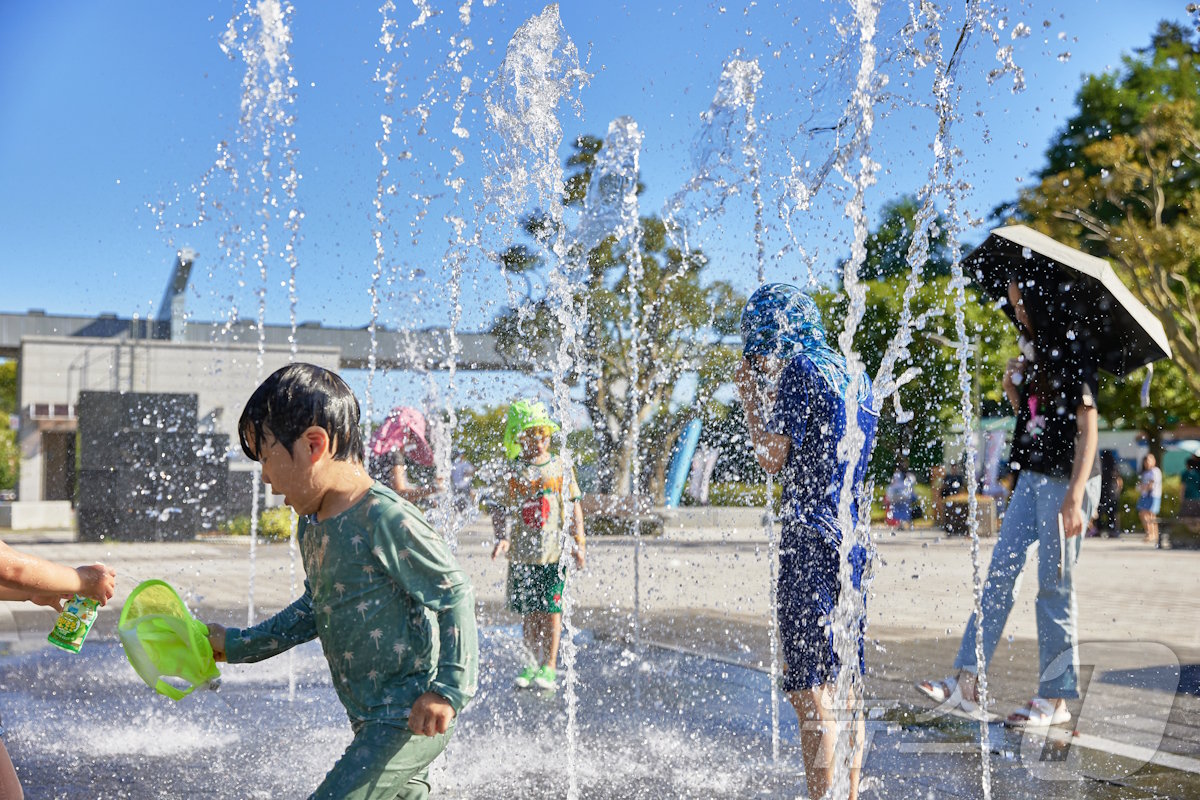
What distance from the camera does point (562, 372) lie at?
464cm

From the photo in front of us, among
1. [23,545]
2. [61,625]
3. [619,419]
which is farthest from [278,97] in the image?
[619,419]

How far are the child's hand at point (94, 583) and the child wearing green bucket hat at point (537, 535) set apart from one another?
3.12m

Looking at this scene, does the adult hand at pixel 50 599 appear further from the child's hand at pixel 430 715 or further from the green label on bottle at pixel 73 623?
the child's hand at pixel 430 715

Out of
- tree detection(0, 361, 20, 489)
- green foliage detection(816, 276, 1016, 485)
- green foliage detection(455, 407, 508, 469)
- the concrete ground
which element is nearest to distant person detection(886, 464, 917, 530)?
green foliage detection(816, 276, 1016, 485)

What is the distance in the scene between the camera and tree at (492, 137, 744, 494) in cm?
2200

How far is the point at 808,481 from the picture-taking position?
9.04ft

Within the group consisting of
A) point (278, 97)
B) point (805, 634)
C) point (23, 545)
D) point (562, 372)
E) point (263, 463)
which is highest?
point (278, 97)

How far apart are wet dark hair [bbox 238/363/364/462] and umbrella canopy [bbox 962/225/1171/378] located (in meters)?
3.35

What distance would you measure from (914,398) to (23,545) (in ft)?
84.4

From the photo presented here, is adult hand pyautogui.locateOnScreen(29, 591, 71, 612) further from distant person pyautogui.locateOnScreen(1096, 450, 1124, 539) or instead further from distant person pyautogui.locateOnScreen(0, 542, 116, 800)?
distant person pyautogui.locateOnScreen(1096, 450, 1124, 539)

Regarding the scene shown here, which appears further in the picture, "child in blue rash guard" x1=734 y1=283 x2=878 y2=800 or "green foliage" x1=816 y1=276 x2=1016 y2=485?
"green foliage" x1=816 y1=276 x2=1016 y2=485

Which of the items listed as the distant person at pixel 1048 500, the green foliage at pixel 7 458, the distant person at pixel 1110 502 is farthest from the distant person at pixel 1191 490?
the green foliage at pixel 7 458

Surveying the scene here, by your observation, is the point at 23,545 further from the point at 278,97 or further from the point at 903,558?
the point at 903,558

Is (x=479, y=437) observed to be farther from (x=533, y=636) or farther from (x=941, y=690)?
(x=941, y=690)
